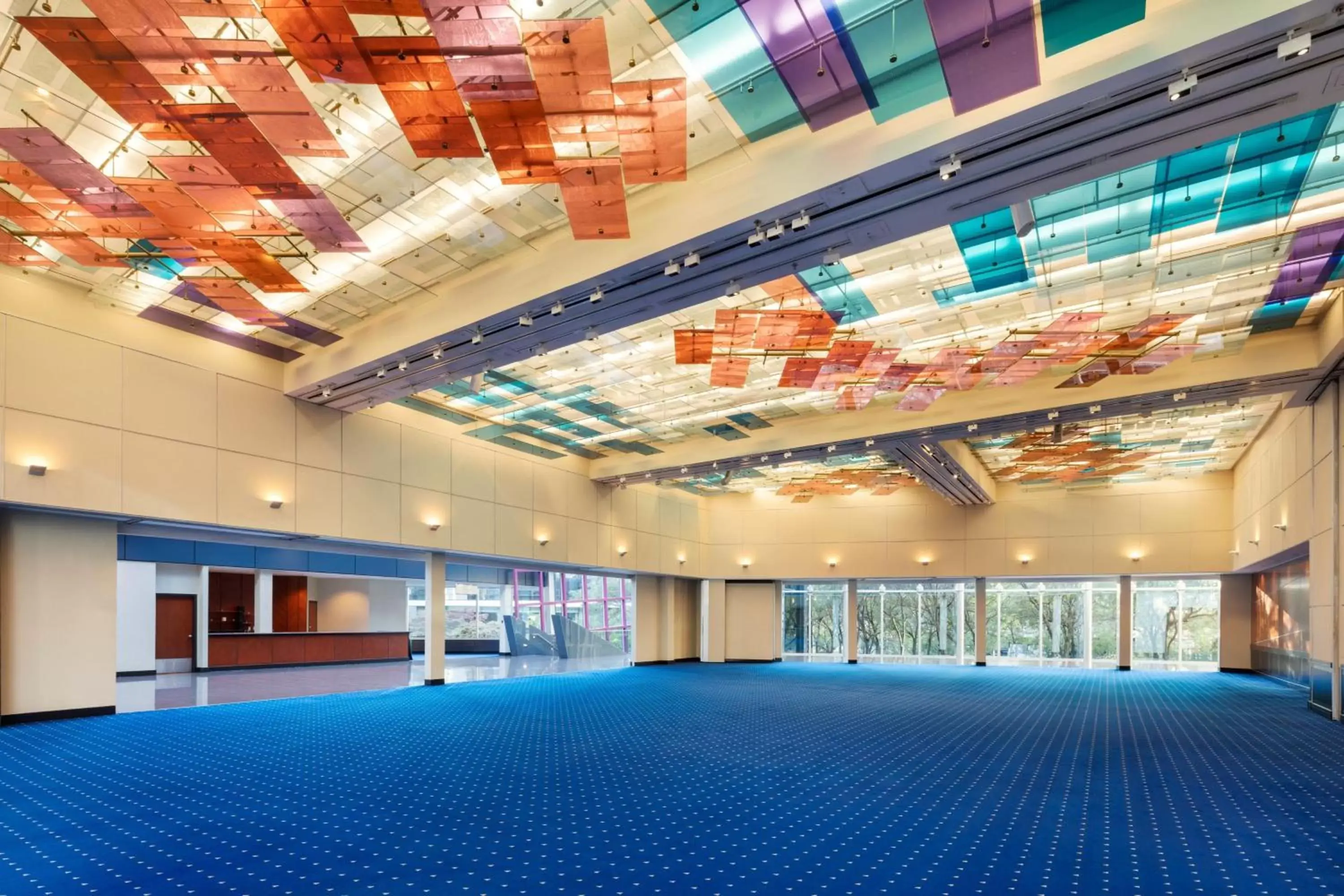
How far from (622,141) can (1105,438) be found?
776 inches

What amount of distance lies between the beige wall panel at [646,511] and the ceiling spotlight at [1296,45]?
24.2m

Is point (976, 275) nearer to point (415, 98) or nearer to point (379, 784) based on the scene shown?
point (415, 98)

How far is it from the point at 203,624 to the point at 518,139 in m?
25.7

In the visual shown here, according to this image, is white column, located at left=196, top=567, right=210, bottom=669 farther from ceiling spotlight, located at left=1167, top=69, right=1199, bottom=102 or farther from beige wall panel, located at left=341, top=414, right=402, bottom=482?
ceiling spotlight, located at left=1167, top=69, right=1199, bottom=102

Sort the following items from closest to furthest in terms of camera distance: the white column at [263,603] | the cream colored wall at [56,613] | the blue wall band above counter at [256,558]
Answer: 1. the cream colored wall at [56,613]
2. the blue wall band above counter at [256,558]
3. the white column at [263,603]

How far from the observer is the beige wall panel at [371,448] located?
60.7ft

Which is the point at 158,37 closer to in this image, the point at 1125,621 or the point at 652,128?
the point at 652,128

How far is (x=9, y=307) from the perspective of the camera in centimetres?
1272

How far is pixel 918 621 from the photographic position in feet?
127

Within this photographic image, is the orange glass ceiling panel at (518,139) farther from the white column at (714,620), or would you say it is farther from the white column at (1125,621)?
the white column at (1125,621)

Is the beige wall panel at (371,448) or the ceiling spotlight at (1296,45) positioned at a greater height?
the ceiling spotlight at (1296,45)

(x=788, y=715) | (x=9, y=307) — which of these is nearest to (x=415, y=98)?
(x=9, y=307)

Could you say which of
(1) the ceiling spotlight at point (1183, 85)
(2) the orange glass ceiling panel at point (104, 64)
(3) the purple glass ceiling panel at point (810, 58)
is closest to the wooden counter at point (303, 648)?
(2) the orange glass ceiling panel at point (104, 64)

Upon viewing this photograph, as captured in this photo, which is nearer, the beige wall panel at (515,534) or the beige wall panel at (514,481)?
the beige wall panel at (515,534)
